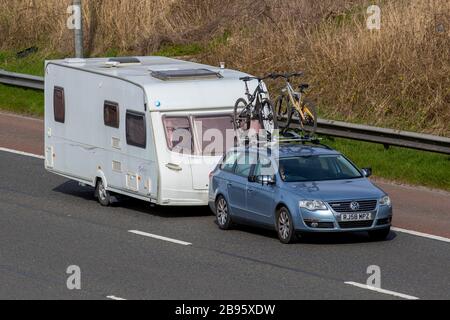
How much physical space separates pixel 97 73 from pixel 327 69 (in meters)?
7.99

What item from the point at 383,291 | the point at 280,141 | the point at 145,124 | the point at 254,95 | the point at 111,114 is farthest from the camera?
the point at 111,114

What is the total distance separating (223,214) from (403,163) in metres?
5.61

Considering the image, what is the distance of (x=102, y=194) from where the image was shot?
24.3 metres

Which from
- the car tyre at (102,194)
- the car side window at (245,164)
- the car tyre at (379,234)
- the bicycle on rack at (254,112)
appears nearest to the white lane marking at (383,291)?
the car tyre at (379,234)

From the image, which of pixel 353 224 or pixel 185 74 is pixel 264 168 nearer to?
pixel 353 224

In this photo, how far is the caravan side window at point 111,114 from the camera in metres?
23.7

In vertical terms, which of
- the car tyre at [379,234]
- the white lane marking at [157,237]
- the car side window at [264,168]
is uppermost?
the car side window at [264,168]

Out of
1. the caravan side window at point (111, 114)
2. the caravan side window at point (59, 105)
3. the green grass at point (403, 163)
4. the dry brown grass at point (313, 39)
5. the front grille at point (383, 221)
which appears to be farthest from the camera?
the dry brown grass at point (313, 39)

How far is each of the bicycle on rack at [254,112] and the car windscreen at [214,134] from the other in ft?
0.72

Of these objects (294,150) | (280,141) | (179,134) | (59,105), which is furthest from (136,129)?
(294,150)

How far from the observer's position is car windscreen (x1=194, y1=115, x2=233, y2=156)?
22984 mm

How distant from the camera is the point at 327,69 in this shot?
30641 millimetres

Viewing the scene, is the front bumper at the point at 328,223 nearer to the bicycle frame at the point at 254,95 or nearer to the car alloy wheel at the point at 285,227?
the car alloy wheel at the point at 285,227

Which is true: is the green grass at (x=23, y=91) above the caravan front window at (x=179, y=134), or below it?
below
